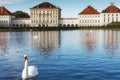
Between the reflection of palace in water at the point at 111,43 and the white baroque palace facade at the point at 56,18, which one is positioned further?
the white baroque palace facade at the point at 56,18

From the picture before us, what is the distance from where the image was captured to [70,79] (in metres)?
15.8

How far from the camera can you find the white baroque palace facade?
171 metres

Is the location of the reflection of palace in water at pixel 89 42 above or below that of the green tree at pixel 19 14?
below

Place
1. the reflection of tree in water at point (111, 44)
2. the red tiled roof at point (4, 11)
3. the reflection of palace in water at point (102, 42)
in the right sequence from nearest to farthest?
the reflection of tree in water at point (111, 44) < the reflection of palace in water at point (102, 42) < the red tiled roof at point (4, 11)

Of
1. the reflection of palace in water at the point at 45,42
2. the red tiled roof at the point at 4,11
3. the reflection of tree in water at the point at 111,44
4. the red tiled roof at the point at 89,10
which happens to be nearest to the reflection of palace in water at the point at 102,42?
the reflection of tree in water at the point at 111,44

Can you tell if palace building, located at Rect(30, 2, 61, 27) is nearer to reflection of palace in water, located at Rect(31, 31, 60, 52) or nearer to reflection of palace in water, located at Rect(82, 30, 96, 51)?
reflection of palace in water, located at Rect(82, 30, 96, 51)

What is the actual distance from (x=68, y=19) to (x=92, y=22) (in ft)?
43.8

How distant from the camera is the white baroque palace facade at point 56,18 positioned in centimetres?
17125

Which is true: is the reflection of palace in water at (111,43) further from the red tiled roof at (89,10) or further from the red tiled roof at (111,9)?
the red tiled roof at (89,10)

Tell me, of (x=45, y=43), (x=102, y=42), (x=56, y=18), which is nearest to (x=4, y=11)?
(x=56, y=18)

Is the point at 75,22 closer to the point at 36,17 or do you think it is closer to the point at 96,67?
the point at 36,17

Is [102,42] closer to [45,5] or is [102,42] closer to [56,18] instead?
[56,18]

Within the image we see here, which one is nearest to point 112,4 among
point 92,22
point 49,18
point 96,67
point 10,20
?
Answer: point 92,22

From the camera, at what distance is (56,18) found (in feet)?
579
